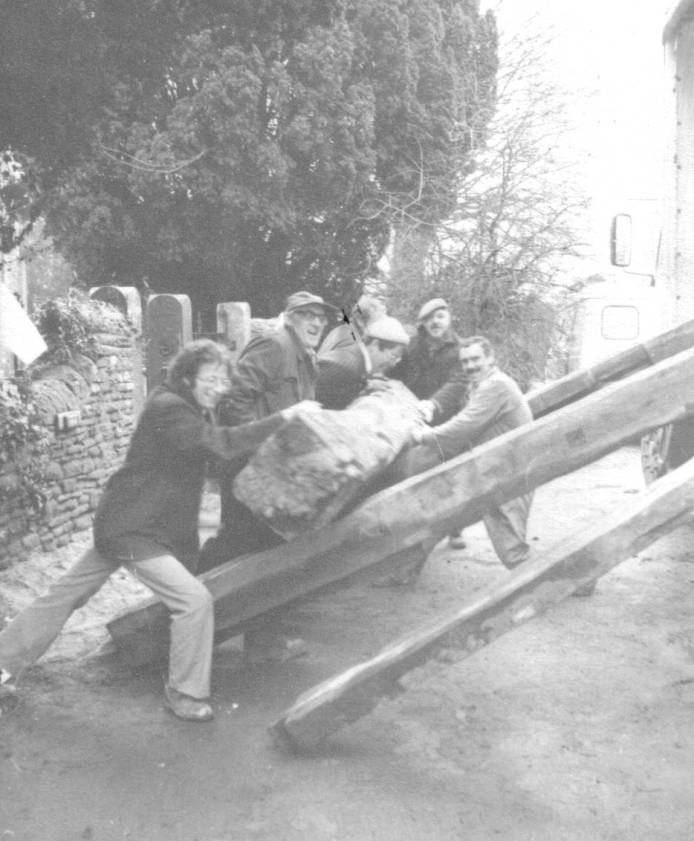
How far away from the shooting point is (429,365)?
22.6 feet

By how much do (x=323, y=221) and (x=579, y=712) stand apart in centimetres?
1221

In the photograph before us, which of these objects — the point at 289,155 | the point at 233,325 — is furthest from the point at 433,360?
the point at 289,155

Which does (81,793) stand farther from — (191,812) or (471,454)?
(471,454)

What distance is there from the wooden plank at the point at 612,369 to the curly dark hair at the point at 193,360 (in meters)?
3.04

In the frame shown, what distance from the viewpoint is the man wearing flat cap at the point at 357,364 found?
580cm

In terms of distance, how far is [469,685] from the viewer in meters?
4.83

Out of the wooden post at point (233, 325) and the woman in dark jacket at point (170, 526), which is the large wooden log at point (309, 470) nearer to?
the woman in dark jacket at point (170, 526)

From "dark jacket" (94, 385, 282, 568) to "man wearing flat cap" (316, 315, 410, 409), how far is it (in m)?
1.41

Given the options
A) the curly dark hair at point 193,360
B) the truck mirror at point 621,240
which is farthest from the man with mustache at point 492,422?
the truck mirror at point 621,240

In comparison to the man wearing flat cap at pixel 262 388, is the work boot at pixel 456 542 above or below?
below

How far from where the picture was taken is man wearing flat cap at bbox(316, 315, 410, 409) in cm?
580

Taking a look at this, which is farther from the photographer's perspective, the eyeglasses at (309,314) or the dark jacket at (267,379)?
the eyeglasses at (309,314)

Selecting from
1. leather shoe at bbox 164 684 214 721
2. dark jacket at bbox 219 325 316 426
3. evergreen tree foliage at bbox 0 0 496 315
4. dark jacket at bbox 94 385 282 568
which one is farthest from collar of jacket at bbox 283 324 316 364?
evergreen tree foliage at bbox 0 0 496 315

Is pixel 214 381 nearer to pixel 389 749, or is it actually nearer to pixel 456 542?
pixel 389 749
